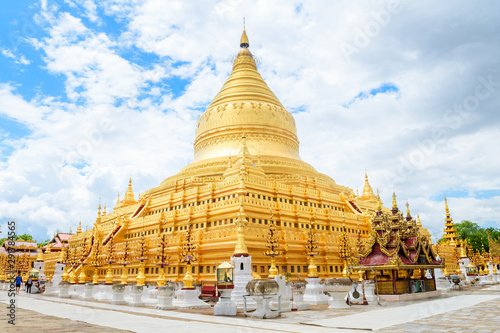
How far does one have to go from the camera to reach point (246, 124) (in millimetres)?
45344

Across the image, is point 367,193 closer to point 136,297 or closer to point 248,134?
point 248,134

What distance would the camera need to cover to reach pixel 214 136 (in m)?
46.2

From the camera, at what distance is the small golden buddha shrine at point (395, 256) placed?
2170cm

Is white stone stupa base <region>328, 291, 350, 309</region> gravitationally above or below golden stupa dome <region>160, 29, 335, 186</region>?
below

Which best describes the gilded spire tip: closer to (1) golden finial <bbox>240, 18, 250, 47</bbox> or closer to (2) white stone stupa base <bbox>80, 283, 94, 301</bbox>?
(1) golden finial <bbox>240, 18, 250, 47</bbox>

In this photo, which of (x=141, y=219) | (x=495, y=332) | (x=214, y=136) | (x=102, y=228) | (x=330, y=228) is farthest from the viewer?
(x=214, y=136)

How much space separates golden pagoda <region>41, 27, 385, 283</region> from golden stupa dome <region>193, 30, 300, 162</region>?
124mm

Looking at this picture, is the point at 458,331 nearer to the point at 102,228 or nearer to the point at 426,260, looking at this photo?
the point at 426,260

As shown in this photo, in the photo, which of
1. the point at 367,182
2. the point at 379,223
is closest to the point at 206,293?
the point at 379,223

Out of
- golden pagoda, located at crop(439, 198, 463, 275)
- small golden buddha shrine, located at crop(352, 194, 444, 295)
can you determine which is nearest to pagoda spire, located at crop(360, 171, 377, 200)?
golden pagoda, located at crop(439, 198, 463, 275)

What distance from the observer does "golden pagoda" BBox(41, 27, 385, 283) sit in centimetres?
2819

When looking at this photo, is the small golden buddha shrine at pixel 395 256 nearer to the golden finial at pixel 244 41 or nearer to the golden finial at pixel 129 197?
the golden finial at pixel 129 197

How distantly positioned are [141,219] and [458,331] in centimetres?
3065

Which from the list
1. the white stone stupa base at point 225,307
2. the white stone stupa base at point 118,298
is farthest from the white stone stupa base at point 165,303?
the white stone stupa base at point 118,298
